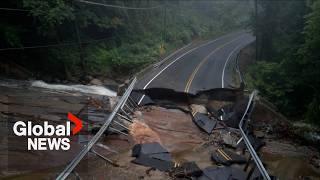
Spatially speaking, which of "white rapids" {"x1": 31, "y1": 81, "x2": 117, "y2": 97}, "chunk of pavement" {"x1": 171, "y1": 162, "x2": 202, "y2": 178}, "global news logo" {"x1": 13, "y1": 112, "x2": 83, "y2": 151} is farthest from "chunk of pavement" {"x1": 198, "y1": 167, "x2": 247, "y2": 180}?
"white rapids" {"x1": 31, "y1": 81, "x2": 117, "y2": 97}

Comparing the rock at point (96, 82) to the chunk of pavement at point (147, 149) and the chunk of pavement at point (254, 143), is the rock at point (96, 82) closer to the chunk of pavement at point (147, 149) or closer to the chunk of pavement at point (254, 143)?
the chunk of pavement at point (254, 143)

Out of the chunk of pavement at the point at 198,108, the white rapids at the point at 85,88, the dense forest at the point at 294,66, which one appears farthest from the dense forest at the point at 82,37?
the dense forest at the point at 294,66

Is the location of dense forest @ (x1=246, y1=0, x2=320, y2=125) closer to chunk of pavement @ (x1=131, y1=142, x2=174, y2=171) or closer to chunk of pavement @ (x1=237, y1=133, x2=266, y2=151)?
chunk of pavement @ (x1=237, y1=133, x2=266, y2=151)

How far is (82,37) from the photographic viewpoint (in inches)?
1630

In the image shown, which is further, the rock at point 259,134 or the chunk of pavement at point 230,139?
the rock at point 259,134

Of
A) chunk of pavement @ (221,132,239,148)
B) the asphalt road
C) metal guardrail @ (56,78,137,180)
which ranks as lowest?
chunk of pavement @ (221,132,239,148)

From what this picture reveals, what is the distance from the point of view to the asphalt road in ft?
101

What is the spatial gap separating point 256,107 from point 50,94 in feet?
42.8

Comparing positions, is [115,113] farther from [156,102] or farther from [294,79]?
[294,79]

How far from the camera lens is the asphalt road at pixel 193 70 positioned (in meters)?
30.9

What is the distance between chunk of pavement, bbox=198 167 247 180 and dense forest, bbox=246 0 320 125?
1447cm

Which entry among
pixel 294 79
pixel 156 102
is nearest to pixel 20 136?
pixel 156 102

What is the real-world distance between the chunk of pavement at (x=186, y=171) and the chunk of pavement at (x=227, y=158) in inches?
87.1

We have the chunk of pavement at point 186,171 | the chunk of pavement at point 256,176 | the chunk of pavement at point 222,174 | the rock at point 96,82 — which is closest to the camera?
the chunk of pavement at point 256,176
